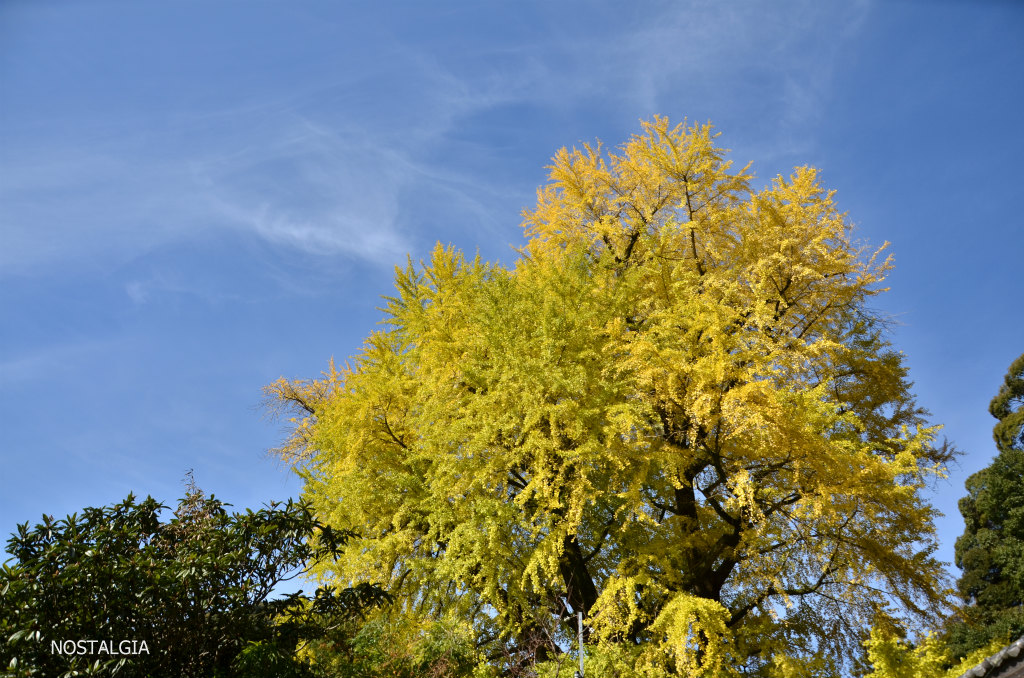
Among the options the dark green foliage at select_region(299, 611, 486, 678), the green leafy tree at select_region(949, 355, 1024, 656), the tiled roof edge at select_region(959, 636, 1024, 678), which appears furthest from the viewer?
the green leafy tree at select_region(949, 355, 1024, 656)

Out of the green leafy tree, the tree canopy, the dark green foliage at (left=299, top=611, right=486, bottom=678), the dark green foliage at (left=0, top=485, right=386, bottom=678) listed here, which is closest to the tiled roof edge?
the tree canopy

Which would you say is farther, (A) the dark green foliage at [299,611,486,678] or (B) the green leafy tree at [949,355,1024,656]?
(B) the green leafy tree at [949,355,1024,656]

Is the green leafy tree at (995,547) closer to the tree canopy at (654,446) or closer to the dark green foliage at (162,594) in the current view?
the tree canopy at (654,446)

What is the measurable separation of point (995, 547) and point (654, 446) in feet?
65.6

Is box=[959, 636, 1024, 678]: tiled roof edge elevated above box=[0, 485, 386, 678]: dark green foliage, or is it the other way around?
box=[0, 485, 386, 678]: dark green foliage

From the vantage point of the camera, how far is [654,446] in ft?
41.7

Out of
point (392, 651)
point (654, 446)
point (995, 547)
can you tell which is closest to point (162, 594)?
point (392, 651)

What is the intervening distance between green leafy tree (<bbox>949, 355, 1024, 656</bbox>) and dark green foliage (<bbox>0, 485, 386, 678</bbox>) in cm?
2282

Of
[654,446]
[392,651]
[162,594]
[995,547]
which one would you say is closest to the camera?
[162,594]

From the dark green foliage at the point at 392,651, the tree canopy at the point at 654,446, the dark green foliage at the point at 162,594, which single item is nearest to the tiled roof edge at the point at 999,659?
the tree canopy at the point at 654,446

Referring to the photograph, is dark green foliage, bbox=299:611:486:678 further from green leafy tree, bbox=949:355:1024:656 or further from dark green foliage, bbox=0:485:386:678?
green leafy tree, bbox=949:355:1024:656

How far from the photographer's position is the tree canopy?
11.3 m

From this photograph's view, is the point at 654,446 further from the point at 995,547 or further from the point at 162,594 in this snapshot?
the point at 995,547

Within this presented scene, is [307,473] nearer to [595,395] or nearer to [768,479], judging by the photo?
[595,395]
